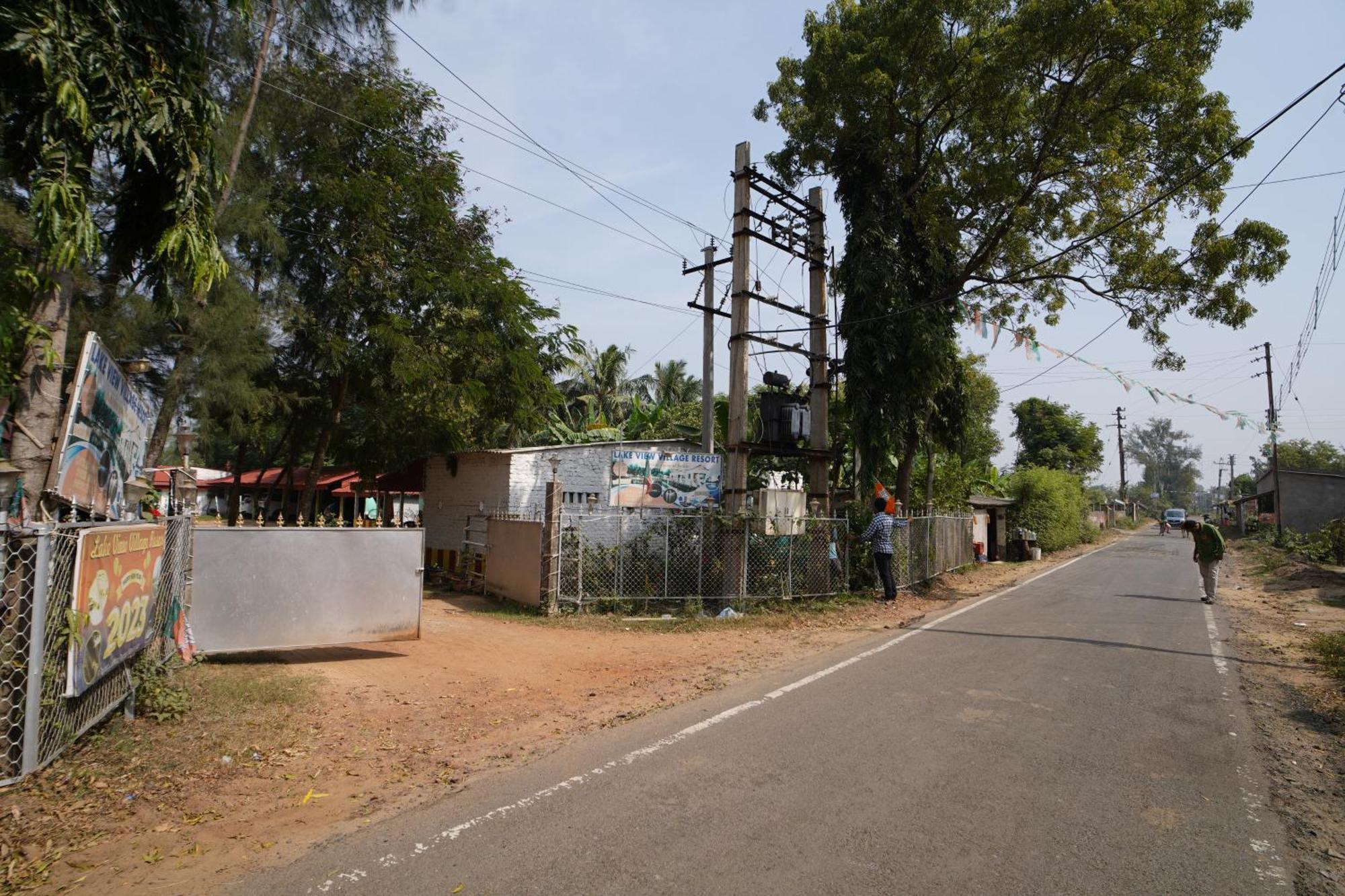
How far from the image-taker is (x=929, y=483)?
2186cm

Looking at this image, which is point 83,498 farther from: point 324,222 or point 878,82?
point 878,82

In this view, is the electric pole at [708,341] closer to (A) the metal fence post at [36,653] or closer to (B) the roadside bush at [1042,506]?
(A) the metal fence post at [36,653]

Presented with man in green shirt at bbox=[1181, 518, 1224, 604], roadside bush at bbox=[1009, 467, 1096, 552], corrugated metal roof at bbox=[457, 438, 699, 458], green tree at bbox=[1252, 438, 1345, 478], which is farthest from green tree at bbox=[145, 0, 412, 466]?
green tree at bbox=[1252, 438, 1345, 478]

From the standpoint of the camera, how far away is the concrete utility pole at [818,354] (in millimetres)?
15461

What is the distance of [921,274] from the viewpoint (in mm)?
16250

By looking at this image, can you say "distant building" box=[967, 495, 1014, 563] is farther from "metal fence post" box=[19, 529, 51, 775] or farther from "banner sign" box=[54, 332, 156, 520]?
"metal fence post" box=[19, 529, 51, 775]

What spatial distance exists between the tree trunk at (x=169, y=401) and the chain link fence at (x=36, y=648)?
11.0 meters

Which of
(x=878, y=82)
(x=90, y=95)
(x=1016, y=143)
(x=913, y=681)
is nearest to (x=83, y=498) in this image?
(x=90, y=95)

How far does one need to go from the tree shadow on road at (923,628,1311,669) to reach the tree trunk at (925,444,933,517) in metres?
7.60

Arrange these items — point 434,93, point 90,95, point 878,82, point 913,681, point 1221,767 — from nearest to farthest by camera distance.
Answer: point 90,95
point 1221,767
point 913,681
point 878,82
point 434,93

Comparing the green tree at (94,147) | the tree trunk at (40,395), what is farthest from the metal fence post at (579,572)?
the tree trunk at (40,395)

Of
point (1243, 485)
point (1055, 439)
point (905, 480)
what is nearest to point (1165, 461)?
point (1243, 485)

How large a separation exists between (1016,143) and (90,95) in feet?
49.1

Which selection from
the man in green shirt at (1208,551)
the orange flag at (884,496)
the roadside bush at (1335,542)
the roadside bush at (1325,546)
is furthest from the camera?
the roadside bush at (1325,546)
